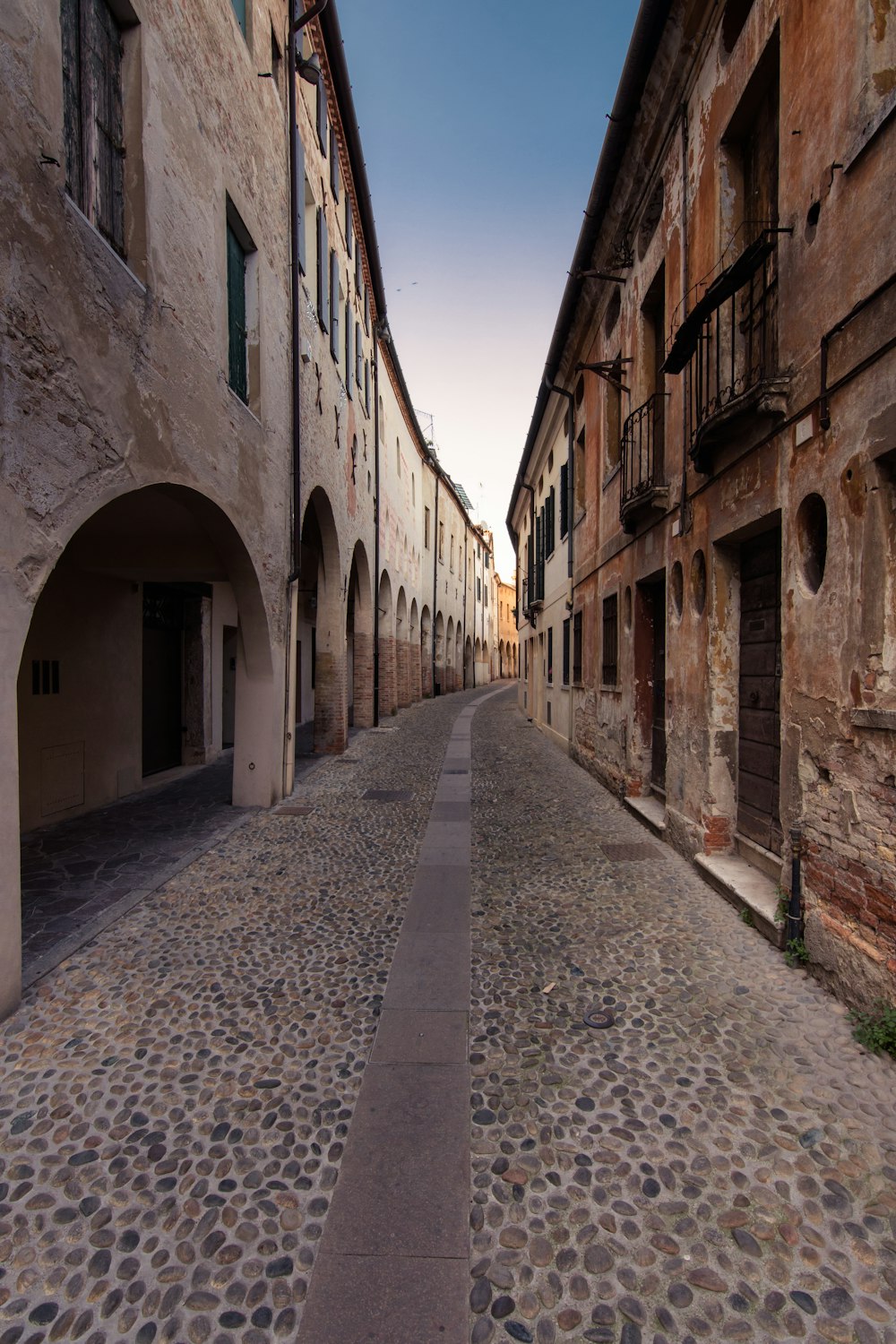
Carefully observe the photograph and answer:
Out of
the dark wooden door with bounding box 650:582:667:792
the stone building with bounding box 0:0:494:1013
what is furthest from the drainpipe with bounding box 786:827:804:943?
the stone building with bounding box 0:0:494:1013

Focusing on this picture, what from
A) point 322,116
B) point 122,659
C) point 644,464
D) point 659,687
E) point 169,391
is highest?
point 322,116

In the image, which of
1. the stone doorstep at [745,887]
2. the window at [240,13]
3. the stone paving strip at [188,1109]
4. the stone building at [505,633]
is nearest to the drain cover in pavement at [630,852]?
the stone doorstep at [745,887]

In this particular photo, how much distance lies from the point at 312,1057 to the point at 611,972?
5.72 ft

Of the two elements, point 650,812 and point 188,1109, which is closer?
point 188,1109

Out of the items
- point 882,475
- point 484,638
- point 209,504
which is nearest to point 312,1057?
point 882,475

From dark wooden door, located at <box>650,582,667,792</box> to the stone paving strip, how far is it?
3.82 meters

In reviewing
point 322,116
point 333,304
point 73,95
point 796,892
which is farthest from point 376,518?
point 796,892

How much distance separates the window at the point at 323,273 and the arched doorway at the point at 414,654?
1345 centimetres

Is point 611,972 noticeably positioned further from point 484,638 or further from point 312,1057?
point 484,638

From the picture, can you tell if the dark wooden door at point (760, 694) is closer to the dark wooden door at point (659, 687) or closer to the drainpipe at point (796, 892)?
the drainpipe at point (796, 892)

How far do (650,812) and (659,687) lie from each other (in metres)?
1.52

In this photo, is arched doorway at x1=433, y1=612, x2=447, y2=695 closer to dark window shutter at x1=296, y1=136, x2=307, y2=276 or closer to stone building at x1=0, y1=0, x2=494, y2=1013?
stone building at x1=0, y1=0, x2=494, y2=1013

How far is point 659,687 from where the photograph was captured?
768 cm

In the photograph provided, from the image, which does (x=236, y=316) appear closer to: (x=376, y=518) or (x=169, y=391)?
(x=169, y=391)
